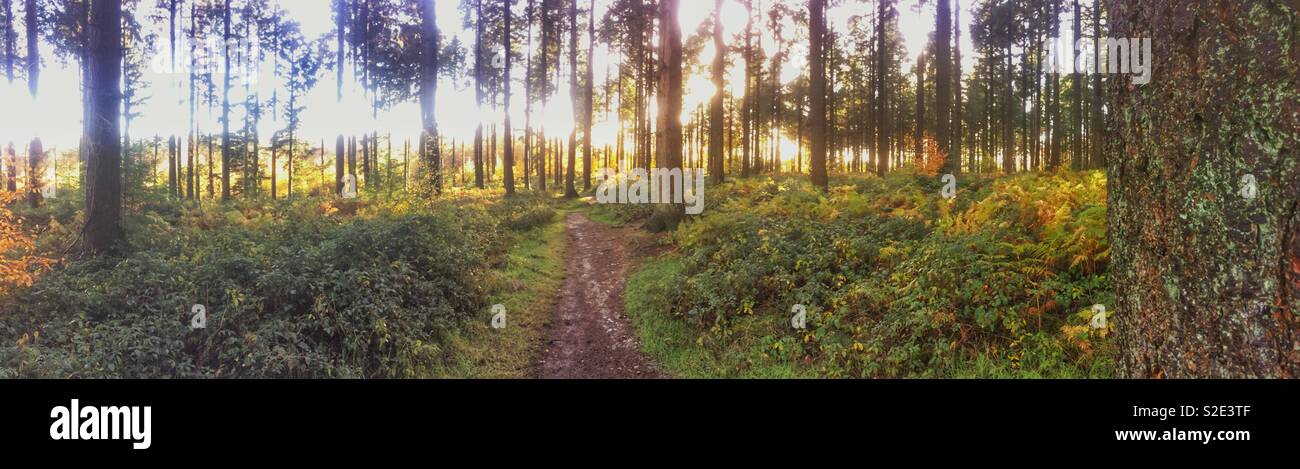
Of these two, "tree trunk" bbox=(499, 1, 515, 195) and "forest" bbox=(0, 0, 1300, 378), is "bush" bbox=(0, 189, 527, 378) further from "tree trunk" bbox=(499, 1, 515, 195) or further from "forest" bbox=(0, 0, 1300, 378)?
"tree trunk" bbox=(499, 1, 515, 195)

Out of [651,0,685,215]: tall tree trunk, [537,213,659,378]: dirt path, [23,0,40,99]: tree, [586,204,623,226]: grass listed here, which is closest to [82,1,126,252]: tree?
[537,213,659,378]: dirt path

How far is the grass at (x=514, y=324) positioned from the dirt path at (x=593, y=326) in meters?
0.22

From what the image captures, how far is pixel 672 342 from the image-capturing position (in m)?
8.48

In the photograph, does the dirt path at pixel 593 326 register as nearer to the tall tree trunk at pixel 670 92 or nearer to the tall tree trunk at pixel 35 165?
the tall tree trunk at pixel 670 92

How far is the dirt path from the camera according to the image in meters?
7.79

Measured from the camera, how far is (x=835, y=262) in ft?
30.1

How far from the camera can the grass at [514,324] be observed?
25.4 feet

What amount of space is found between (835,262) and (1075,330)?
12.4ft

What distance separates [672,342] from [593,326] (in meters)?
1.58

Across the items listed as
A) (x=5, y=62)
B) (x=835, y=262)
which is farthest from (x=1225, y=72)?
(x=5, y=62)

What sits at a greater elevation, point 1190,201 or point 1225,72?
point 1225,72

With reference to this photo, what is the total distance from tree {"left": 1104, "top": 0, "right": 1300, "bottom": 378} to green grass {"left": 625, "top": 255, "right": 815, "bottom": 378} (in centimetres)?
395

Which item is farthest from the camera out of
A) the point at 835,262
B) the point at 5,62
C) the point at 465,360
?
the point at 5,62
